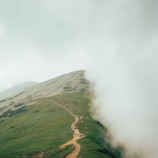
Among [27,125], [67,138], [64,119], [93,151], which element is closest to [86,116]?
[64,119]

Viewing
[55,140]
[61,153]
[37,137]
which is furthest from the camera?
[37,137]

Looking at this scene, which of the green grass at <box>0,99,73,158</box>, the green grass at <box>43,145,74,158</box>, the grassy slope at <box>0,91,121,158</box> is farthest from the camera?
the green grass at <box>0,99,73,158</box>

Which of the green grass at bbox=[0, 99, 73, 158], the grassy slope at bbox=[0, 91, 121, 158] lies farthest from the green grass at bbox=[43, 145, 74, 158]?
the green grass at bbox=[0, 99, 73, 158]

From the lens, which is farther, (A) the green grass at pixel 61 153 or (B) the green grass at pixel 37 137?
(B) the green grass at pixel 37 137

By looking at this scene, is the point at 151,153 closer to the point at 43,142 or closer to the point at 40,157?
the point at 43,142

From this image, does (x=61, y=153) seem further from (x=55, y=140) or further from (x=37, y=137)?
(x=37, y=137)

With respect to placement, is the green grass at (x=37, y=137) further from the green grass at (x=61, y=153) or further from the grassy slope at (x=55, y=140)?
the green grass at (x=61, y=153)

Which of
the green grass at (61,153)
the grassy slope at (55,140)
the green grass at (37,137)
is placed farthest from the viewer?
the green grass at (37,137)

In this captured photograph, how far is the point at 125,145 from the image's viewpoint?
16788 centimetres

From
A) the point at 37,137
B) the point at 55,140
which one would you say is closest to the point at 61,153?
the point at 55,140

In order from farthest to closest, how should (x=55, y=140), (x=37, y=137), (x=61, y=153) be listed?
(x=37, y=137)
(x=55, y=140)
(x=61, y=153)

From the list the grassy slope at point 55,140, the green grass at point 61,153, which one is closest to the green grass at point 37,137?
the grassy slope at point 55,140

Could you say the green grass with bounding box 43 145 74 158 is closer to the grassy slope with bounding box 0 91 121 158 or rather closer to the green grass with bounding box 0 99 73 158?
the grassy slope with bounding box 0 91 121 158

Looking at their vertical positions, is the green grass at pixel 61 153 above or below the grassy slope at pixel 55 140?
above
